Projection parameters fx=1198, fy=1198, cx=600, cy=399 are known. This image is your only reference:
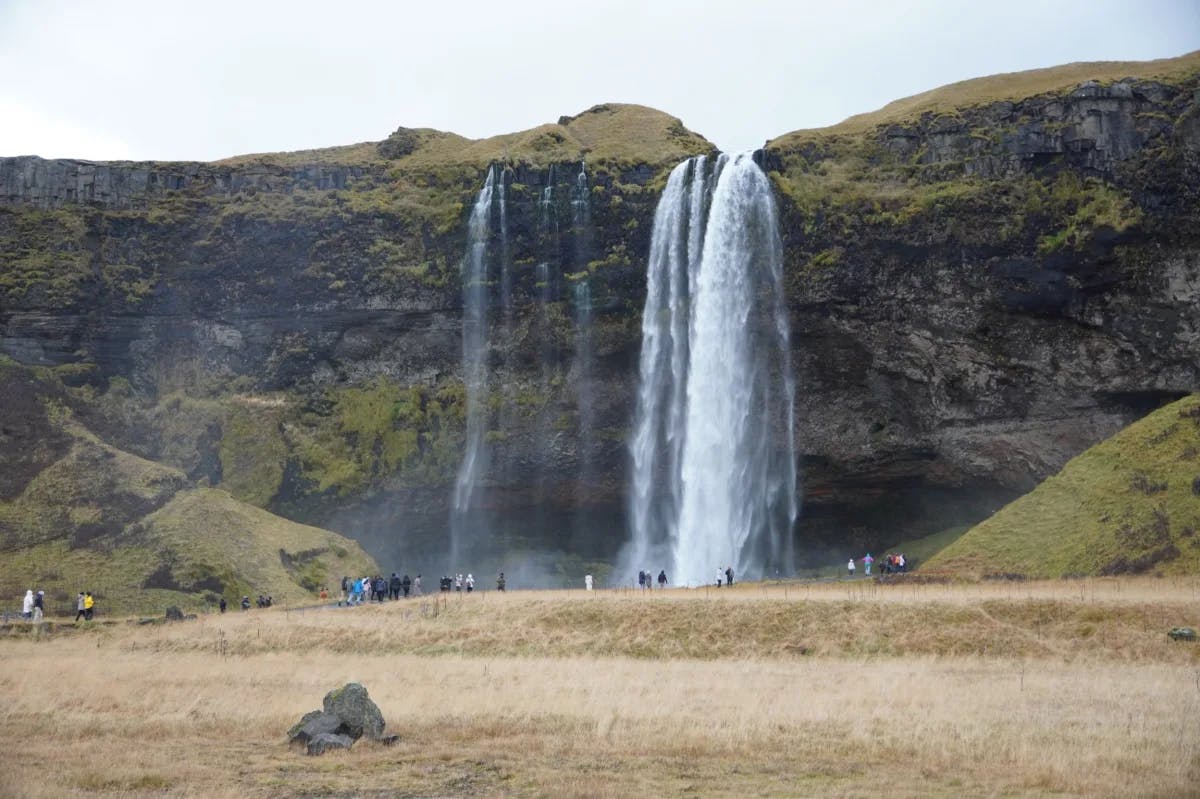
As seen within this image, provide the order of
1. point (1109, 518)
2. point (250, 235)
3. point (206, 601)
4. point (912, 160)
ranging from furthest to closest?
point (250, 235) < point (912, 160) < point (206, 601) < point (1109, 518)

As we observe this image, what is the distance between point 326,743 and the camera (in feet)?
63.6

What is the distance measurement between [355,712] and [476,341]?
169ft

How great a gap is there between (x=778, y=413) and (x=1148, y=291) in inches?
752

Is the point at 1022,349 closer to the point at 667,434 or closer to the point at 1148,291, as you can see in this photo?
the point at 1148,291

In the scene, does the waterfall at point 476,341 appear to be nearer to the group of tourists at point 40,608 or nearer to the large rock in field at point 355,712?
the group of tourists at point 40,608

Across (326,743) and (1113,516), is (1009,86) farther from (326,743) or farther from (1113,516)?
(326,743)

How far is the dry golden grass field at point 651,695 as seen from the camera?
1689 centimetres

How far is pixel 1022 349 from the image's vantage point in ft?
197

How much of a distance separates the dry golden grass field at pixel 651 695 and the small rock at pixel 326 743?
0.25 metres

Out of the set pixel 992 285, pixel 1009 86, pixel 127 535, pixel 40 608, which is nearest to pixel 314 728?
pixel 40 608

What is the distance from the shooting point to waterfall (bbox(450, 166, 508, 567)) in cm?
6975

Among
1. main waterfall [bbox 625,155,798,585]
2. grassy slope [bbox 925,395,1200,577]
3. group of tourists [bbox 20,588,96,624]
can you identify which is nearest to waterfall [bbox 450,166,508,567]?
main waterfall [bbox 625,155,798,585]

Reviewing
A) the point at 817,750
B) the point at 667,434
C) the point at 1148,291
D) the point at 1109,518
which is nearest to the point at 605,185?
the point at 667,434

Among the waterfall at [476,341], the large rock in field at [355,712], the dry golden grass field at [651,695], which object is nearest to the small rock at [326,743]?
the dry golden grass field at [651,695]
